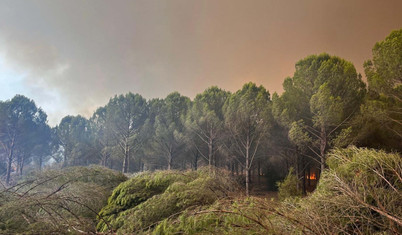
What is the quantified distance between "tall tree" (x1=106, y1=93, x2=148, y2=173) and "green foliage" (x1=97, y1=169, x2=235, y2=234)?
571 inches

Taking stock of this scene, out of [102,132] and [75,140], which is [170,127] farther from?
[75,140]

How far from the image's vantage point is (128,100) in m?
21.2

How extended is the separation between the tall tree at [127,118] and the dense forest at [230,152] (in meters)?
0.09

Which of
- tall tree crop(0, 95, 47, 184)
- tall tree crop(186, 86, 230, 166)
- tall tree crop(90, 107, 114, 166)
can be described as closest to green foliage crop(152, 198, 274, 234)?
tall tree crop(186, 86, 230, 166)

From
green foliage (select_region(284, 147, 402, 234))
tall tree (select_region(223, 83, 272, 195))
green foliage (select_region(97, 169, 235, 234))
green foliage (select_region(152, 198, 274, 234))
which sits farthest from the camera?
tall tree (select_region(223, 83, 272, 195))

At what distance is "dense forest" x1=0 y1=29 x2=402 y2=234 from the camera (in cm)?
357

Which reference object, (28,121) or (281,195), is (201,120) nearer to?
(281,195)

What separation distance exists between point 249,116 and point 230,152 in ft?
14.0

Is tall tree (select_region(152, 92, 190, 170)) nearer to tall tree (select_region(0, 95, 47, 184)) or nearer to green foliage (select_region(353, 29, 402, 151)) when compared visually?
green foliage (select_region(353, 29, 402, 151))

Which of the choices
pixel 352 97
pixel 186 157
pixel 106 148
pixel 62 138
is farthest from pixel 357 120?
pixel 62 138

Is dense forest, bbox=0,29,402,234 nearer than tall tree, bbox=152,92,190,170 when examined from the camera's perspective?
Yes

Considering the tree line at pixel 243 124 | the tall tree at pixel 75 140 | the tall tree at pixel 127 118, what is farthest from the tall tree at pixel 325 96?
the tall tree at pixel 75 140

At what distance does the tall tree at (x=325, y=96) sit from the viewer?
1027 centimetres

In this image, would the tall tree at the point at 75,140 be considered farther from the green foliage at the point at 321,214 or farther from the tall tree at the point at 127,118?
the green foliage at the point at 321,214
